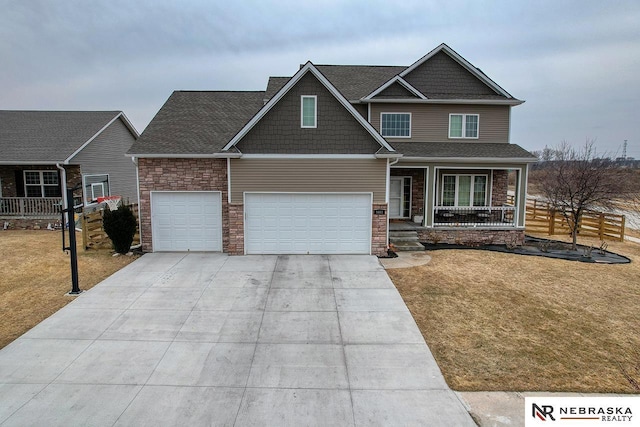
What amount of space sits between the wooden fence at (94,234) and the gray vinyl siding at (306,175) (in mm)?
5142

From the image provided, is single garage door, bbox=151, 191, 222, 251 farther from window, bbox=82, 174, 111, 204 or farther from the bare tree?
the bare tree

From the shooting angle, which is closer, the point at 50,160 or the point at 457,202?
the point at 457,202

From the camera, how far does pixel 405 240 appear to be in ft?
51.9

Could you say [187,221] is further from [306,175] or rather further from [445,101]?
[445,101]

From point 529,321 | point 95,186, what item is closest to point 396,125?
point 529,321

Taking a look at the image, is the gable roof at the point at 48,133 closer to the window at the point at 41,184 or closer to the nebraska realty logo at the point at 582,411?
the window at the point at 41,184

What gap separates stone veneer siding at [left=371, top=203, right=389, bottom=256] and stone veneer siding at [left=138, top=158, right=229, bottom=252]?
5531 mm

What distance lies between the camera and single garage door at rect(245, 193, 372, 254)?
14109 millimetres

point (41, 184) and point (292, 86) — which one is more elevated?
point (292, 86)

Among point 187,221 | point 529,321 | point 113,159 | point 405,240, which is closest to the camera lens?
point 529,321

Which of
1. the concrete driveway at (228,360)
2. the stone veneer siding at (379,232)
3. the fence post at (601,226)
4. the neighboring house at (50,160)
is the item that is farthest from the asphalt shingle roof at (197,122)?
the fence post at (601,226)

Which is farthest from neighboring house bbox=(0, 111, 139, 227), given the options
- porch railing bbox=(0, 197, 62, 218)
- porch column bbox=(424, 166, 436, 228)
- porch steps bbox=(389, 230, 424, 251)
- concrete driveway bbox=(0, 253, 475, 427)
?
porch column bbox=(424, 166, 436, 228)

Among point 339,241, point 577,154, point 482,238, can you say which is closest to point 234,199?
point 339,241

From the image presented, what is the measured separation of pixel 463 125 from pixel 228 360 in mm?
15345
